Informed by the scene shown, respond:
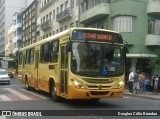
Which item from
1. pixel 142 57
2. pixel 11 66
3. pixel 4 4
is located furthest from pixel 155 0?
pixel 4 4

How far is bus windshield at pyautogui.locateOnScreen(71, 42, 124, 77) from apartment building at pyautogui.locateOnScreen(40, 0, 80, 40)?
33.7m

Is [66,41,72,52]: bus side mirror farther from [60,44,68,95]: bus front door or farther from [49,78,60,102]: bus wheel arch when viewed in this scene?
[49,78,60,102]: bus wheel arch

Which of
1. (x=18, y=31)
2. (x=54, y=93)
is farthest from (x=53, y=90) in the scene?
(x=18, y=31)

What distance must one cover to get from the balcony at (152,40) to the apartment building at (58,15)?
12.5m

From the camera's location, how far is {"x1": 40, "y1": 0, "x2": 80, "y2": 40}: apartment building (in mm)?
51550


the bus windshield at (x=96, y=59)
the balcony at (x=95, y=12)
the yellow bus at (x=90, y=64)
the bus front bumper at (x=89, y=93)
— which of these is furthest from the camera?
the balcony at (x=95, y=12)

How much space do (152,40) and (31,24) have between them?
2060 inches

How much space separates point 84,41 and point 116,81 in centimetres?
201

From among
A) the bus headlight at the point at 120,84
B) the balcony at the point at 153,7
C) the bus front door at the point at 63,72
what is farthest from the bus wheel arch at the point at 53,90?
the balcony at the point at 153,7

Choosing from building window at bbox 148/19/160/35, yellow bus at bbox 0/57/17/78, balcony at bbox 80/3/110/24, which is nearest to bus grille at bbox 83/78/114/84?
balcony at bbox 80/3/110/24

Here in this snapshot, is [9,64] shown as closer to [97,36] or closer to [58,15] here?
[58,15]

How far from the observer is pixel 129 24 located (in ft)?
126

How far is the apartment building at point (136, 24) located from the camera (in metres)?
38.2

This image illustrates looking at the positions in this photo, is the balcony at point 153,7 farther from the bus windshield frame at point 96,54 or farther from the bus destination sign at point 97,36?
the bus destination sign at point 97,36
